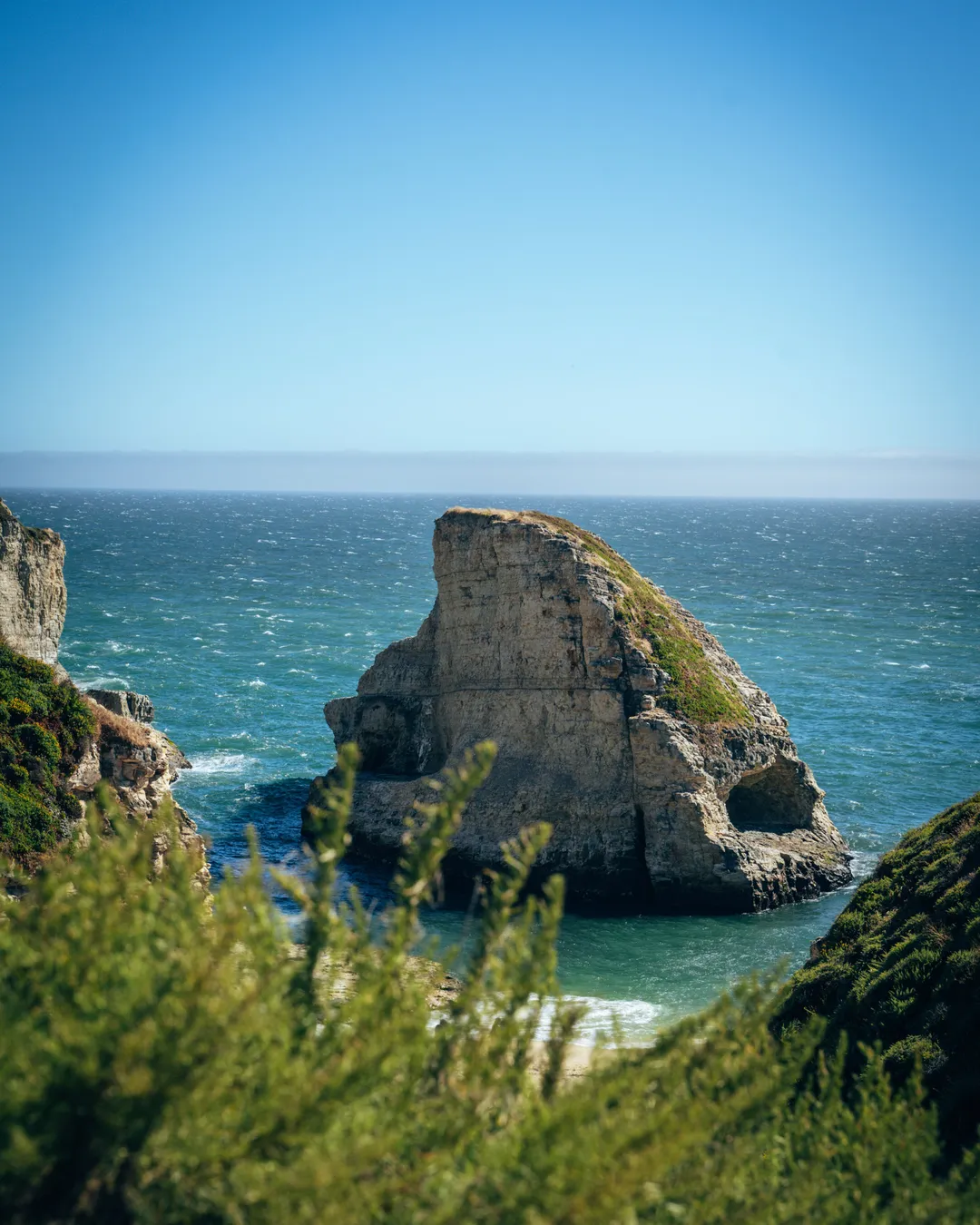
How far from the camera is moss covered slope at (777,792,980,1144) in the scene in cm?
2088

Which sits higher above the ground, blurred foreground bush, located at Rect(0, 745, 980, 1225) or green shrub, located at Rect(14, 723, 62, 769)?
blurred foreground bush, located at Rect(0, 745, 980, 1225)

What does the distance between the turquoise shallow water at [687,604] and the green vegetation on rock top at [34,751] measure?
37.5ft

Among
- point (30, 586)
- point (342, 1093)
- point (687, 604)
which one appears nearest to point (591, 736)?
point (30, 586)

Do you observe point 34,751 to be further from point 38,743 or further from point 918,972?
point 918,972

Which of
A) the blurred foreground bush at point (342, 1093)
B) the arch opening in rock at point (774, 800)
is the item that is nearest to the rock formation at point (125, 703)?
the arch opening in rock at point (774, 800)

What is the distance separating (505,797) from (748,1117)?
33261mm

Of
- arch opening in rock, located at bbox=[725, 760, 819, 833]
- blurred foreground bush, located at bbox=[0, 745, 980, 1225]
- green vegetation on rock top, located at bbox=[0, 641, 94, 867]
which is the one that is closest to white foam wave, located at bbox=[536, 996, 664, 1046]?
arch opening in rock, located at bbox=[725, 760, 819, 833]

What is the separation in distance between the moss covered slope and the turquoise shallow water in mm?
6419

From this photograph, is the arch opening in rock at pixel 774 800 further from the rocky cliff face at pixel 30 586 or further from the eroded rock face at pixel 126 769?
the rocky cliff face at pixel 30 586

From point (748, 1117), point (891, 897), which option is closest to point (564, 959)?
point (891, 897)

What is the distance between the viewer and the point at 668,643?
46812mm

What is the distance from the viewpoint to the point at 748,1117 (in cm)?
1148

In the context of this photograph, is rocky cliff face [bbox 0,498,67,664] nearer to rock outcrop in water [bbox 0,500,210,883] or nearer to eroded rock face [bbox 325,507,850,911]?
rock outcrop in water [bbox 0,500,210,883]

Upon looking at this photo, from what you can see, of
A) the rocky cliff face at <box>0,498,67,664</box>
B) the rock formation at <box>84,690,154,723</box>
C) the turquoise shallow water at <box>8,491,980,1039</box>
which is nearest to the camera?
the turquoise shallow water at <box>8,491,980,1039</box>
